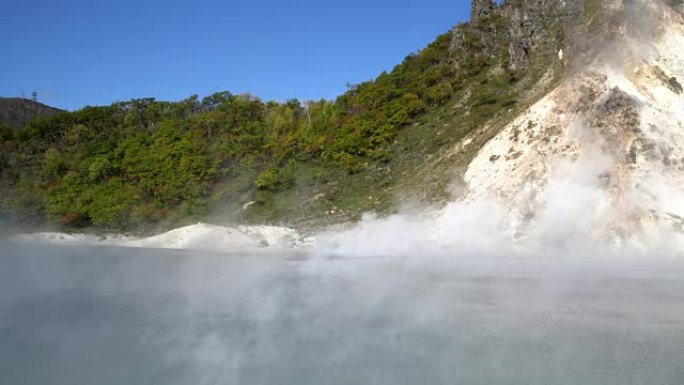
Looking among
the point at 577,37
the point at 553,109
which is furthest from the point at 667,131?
the point at 577,37

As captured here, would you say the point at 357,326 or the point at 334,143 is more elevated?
the point at 334,143

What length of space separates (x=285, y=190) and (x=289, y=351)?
112 feet

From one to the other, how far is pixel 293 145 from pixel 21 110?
255 ft

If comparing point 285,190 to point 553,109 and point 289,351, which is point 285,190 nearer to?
point 553,109

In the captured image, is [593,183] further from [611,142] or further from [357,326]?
[357,326]

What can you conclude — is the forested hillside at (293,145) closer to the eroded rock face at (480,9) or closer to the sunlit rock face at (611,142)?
the eroded rock face at (480,9)

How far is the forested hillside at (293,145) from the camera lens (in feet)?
116

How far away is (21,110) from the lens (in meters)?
104

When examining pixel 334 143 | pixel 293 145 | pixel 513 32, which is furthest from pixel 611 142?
pixel 293 145

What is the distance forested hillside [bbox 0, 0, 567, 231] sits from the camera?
35.3 m

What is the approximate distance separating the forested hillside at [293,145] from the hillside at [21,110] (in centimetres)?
3692

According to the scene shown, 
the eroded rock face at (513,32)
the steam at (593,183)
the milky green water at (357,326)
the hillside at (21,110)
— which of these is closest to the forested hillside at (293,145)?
the eroded rock face at (513,32)

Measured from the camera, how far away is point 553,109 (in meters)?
28.4

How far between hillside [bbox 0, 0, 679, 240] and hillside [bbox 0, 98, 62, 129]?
37.4 m
